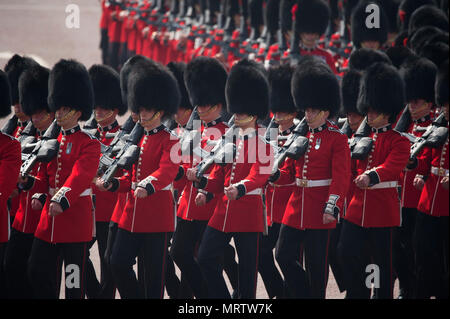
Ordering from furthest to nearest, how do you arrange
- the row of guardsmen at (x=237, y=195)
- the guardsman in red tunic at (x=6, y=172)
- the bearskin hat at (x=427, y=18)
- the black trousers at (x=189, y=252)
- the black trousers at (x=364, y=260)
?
the bearskin hat at (x=427, y=18), the black trousers at (x=189, y=252), the black trousers at (x=364, y=260), the row of guardsmen at (x=237, y=195), the guardsman in red tunic at (x=6, y=172)

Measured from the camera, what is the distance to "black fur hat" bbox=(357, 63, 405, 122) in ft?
16.3

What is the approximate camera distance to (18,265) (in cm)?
474

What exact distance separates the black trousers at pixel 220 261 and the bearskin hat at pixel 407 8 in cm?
337

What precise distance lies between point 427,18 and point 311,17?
1062 mm

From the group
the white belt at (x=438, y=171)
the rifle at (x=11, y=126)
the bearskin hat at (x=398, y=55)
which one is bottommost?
the rifle at (x=11, y=126)

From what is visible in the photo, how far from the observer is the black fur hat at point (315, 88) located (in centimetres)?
504

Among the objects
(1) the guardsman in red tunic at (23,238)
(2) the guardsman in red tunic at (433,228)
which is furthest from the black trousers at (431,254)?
(1) the guardsman in red tunic at (23,238)

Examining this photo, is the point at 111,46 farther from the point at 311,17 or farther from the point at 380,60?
the point at 380,60

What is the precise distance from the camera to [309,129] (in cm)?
494

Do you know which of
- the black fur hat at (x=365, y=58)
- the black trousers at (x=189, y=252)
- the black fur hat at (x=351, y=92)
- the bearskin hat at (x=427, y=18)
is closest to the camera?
the black trousers at (x=189, y=252)

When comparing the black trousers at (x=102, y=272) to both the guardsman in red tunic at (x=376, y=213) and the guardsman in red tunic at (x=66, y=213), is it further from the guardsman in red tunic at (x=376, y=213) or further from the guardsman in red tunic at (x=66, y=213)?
the guardsman in red tunic at (x=376, y=213)

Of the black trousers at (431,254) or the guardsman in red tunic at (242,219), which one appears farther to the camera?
the black trousers at (431,254)

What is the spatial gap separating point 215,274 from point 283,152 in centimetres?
65

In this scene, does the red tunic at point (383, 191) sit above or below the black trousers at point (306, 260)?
above
